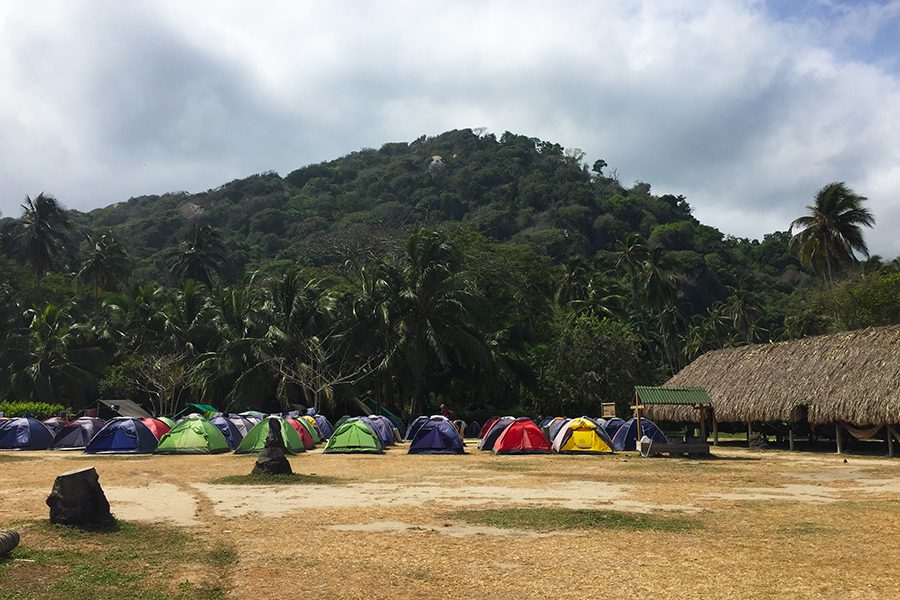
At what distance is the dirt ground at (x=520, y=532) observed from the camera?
7.39m

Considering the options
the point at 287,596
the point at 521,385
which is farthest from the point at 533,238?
the point at 287,596

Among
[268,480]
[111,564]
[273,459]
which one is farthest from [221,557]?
[273,459]

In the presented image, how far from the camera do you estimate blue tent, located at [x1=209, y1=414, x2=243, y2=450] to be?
29328mm

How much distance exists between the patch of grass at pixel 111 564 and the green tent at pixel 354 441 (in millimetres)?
16830

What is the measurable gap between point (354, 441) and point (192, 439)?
221 inches

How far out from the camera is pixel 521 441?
26.8m

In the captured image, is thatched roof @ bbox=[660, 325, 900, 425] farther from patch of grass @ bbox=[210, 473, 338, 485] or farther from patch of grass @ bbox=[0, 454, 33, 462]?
patch of grass @ bbox=[0, 454, 33, 462]

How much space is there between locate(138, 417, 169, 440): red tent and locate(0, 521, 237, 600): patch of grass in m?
18.8

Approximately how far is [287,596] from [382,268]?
36.9 metres

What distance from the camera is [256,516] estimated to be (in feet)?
37.7

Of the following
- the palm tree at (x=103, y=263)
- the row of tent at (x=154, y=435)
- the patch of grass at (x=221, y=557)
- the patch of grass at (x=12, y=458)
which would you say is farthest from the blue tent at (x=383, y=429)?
the palm tree at (x=103, y=263)

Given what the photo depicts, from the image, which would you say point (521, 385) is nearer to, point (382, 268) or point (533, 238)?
point (382, 268)

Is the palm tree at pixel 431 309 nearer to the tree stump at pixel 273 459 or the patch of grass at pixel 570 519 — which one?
the tree stump at pixel 273 459

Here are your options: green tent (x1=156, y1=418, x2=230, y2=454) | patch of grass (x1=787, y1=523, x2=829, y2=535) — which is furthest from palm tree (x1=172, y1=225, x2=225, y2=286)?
patch of grass (x1=787, y1=523, x2=829, y2=535)
